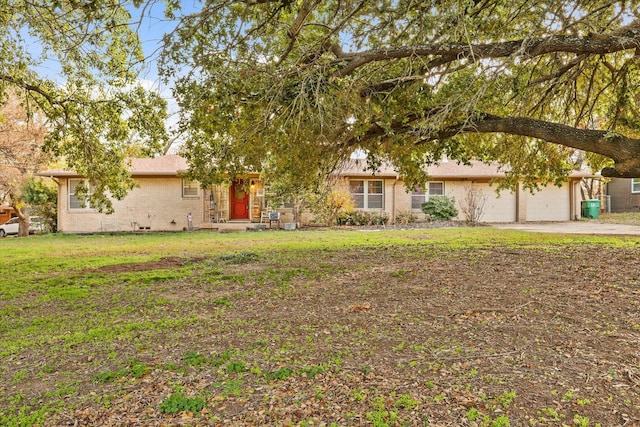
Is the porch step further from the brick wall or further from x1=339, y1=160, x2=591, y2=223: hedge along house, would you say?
x1=339, y1=160, x2=591, y2=223: hedge along house

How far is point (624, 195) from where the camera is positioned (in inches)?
1124

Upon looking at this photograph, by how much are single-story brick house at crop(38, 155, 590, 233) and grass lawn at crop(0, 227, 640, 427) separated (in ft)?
41.6

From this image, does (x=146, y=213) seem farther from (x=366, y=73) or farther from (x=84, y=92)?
(x=366, y=73)

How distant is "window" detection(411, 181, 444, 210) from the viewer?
22.8 m

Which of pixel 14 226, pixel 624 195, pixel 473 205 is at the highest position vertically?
pixel 624 195

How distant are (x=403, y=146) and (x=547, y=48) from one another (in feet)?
9.15

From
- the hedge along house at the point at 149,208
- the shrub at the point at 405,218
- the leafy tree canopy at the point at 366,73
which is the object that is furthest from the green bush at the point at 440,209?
the leafy tree canopy at the point at 366,73

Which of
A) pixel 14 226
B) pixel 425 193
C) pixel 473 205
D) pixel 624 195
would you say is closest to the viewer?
pixel 473 205

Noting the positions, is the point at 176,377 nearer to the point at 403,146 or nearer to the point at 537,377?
the point at 537,377

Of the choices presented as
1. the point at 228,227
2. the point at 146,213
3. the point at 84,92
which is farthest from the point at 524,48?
the point at 146,213

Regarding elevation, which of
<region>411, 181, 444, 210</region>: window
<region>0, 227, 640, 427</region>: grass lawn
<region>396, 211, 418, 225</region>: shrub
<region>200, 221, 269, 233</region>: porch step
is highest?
<region>411, 181, 444, 210</region>: window

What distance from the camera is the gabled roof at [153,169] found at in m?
20.0

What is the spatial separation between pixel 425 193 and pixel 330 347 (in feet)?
64.1

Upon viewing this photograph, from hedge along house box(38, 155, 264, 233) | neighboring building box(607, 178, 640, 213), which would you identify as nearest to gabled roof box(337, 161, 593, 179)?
hedge along house box(38, 155, 264, 233)
